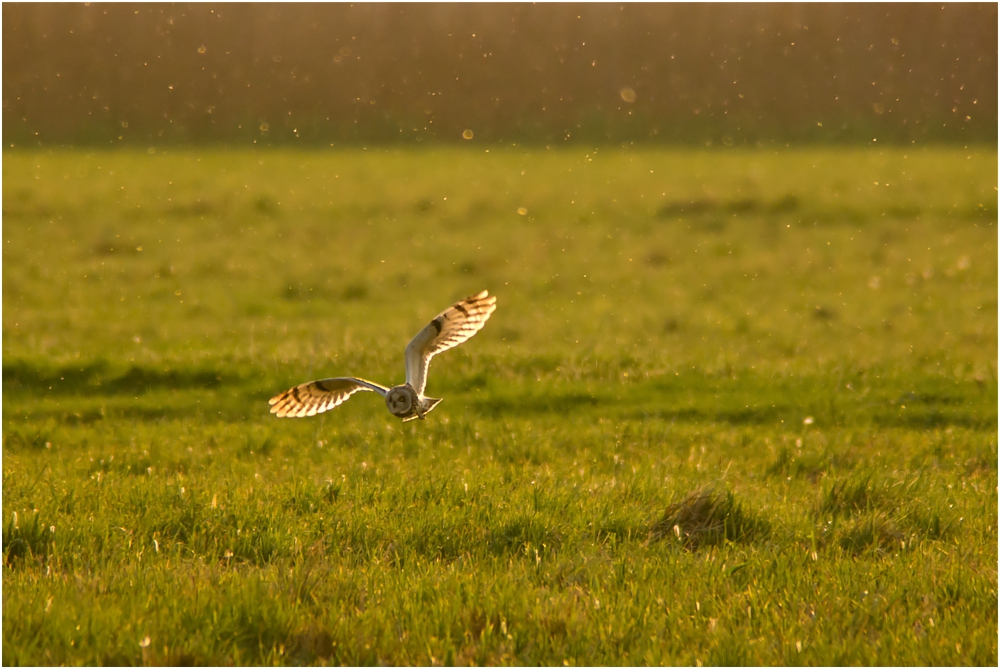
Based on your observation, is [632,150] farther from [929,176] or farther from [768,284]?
[768,284]

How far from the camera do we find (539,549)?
17.5ft

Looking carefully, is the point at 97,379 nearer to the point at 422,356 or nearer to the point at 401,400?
the point at 422,356

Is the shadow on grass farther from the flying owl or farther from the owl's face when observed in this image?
the owl's face

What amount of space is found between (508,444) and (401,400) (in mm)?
2514

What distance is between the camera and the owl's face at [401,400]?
501cm

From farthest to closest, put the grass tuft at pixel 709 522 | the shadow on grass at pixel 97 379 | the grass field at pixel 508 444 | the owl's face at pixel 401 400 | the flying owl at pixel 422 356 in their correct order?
the shadow on grass at pixel 97 379, the grass tuft at pixel 709 522, the flying owl at pixel 422 356, the owl's face at pixel 401 400, the grass field at pixel 508 444

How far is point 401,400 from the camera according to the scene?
5.02 m

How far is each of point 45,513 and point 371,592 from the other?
2045 mm

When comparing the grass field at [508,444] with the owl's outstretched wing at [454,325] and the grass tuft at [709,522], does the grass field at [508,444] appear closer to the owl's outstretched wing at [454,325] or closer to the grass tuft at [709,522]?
the grass tuft at [709,522]

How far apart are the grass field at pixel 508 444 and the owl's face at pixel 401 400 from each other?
0.73 m

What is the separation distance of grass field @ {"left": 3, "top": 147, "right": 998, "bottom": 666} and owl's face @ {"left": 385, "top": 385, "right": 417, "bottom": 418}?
2.39ft

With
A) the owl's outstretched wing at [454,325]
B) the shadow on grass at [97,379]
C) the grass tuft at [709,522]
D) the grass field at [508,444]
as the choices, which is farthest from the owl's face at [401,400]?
the shadow on grass at [97,379]

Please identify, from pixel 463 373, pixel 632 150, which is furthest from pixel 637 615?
pixel 632 150

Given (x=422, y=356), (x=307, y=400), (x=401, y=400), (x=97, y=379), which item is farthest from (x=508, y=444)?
(x=97, y=379)
